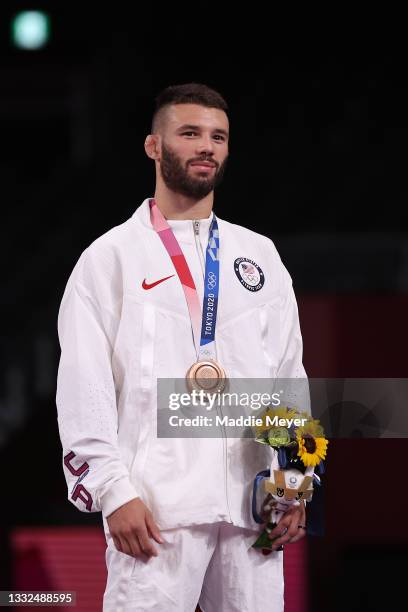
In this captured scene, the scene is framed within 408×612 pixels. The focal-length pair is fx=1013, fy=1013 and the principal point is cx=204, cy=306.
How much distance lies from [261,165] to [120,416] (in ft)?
16.0

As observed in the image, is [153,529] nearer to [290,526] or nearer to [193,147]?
[290,526]

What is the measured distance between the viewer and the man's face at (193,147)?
276 cm

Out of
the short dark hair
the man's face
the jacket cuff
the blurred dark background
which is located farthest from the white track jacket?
the blurred dark background

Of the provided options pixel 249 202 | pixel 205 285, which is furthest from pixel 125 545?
pixel 249 202

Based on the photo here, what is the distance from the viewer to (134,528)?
2482 mm

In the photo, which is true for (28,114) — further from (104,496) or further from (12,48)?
(104,496)

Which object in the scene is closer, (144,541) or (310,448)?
(144,541)

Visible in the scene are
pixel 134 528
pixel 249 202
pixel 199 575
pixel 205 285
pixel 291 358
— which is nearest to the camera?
pixel 134 528

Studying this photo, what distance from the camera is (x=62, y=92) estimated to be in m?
9.24

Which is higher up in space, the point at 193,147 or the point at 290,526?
the point at 193,147

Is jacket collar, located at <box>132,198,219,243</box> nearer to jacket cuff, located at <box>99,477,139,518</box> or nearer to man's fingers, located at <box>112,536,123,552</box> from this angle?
jacket cuff, located at <box>99,477,139,518</box>

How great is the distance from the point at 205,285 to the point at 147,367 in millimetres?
279

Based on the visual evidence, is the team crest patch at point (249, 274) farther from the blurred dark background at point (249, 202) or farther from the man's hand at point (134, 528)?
the blurred dark background at point (249, 202)

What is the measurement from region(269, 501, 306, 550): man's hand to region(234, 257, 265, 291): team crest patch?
60 cm
